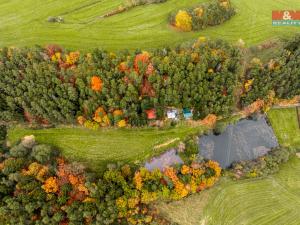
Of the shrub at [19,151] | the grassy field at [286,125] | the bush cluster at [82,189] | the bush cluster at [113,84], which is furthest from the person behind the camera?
the grassy field at [286,125]

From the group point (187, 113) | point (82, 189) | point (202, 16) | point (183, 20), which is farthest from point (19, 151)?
point (202, 16)

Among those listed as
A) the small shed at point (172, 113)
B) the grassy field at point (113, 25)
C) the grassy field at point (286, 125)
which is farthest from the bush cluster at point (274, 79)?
the small shed at point (172, 113)

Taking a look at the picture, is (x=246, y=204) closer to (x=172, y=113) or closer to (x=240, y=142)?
(x=240, y=142)

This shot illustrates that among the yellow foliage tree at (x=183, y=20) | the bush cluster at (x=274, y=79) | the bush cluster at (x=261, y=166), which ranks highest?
the yellow foliage tree at (x=183, y=20)

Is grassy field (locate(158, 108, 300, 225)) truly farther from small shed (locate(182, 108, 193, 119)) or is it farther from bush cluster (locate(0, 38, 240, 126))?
bush cluster (locate(0, 38, 240, 126))

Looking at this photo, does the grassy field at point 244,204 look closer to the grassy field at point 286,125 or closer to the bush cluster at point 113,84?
the grassy field at point 286,125

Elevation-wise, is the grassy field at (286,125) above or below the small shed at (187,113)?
below

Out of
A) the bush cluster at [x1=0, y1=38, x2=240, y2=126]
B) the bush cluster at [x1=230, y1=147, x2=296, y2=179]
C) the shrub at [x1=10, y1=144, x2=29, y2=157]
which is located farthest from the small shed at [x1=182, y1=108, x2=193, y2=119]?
the shrub at [x1=10, y1=144, x2=29, y2=157]
